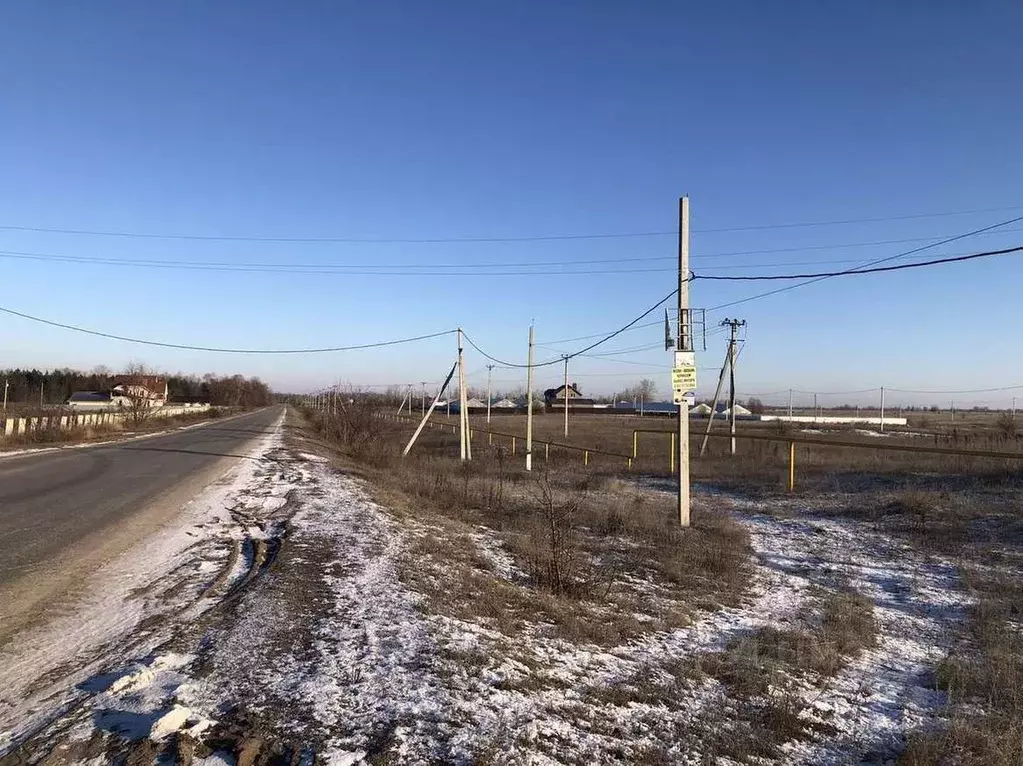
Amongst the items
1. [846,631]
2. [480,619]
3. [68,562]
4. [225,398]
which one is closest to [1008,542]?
[846,631]

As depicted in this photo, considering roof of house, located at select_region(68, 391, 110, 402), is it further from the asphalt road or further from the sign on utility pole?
the sign on utility pole

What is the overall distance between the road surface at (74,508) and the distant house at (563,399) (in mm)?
119113

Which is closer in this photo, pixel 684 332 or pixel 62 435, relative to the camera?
pixel 684 332

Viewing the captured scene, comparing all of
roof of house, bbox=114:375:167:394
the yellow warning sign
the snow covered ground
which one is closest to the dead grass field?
the snow covered ground

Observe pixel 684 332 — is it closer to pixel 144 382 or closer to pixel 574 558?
pixel 574 558

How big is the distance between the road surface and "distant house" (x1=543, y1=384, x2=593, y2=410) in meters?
119

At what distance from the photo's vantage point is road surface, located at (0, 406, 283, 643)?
23.8 feet

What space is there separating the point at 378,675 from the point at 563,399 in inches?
5584

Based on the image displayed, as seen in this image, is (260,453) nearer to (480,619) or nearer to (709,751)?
(480,619)

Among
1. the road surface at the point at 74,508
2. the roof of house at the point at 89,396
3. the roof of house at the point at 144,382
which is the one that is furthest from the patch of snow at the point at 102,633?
the roof of house at the point at 89,396

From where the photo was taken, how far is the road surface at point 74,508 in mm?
7254

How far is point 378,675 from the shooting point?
4684mm

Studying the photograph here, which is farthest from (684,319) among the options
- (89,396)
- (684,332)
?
(89,396)

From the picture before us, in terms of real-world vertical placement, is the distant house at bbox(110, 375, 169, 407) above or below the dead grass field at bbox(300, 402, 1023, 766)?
above
